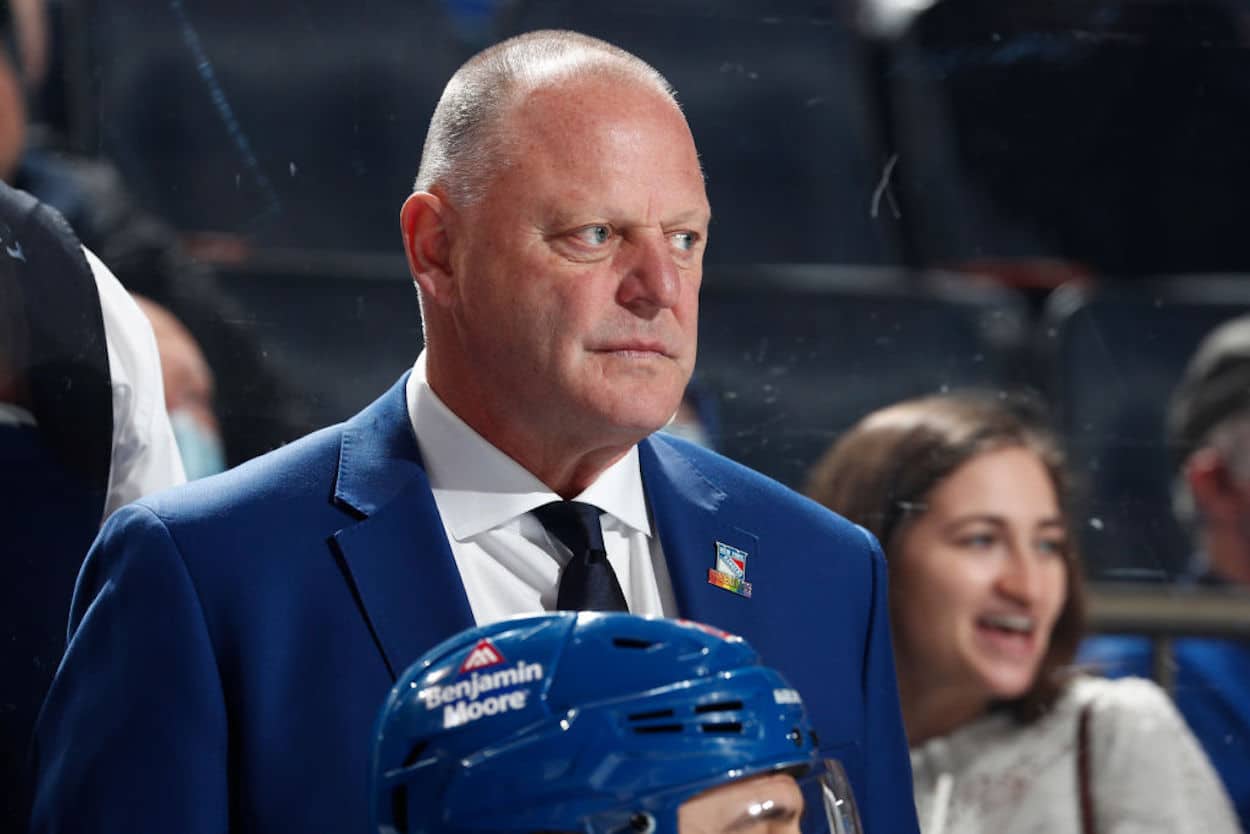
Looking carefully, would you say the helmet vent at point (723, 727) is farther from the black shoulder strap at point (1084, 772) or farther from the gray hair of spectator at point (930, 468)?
the black shoulder strap at point (1084, 772)

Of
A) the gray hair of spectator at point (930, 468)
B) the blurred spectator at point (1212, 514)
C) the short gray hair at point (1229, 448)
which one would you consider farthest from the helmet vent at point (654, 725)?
the short gray hair at point (1229, 448)

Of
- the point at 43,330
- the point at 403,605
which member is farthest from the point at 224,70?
the point at 403,605

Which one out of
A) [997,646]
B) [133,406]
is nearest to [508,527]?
[133,406]

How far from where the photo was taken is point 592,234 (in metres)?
1.63

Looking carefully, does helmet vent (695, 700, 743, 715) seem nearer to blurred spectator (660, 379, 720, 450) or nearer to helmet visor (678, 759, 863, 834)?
helmet visor (678, 759, 863, 834)

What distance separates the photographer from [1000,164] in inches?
101

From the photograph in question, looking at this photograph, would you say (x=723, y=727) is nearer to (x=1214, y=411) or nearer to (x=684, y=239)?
(x=684, y=239)

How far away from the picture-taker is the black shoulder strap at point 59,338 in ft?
6.24

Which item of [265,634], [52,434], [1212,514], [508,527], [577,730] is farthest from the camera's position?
[1212,514]

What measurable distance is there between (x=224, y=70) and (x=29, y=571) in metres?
0.64

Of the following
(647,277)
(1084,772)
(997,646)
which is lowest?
(1084,772)

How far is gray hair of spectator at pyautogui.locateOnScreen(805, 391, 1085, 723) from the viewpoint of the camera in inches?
88.8

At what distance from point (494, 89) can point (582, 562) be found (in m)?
0.44

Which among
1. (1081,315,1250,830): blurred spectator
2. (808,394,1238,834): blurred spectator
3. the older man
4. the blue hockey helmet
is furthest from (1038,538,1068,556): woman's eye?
the blue hockey helmet
